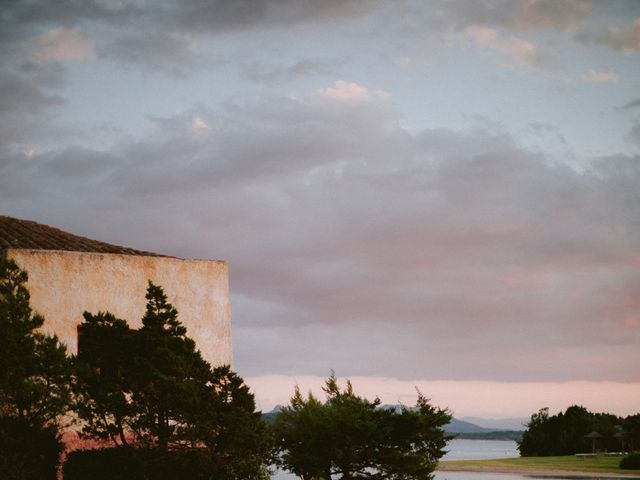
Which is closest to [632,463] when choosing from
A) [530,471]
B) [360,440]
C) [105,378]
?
[530,471]

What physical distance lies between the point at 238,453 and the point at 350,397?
17.0 feet

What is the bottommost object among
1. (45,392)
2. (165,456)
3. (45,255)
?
(165,456)

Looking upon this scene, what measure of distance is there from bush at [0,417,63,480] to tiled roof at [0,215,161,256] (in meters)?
4.82

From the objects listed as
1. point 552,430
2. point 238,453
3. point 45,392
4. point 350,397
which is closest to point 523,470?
point 350,397

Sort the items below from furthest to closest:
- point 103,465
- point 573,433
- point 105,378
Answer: point 573,433, point 103,465, point 105,378

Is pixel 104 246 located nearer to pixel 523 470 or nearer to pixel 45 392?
pixel 45 392

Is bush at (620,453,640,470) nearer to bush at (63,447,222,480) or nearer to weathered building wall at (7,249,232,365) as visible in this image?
weathered building wall at (7,249,232,365)

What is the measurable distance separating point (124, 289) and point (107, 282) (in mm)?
452

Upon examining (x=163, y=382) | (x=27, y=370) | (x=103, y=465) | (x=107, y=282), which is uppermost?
(x=107, y=282)

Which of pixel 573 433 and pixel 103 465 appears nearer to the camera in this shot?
pixel 103 465

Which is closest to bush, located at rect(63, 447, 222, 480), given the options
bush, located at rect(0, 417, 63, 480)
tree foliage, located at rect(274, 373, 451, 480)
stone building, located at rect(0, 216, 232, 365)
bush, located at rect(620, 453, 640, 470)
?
bush, located at rect(0, 417, 63, 480)

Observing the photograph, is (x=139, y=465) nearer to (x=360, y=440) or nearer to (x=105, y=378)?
(x=105, y=378)

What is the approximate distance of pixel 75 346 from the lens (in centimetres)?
1694

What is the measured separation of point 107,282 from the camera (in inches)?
705
